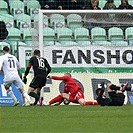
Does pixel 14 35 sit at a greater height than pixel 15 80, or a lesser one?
greater

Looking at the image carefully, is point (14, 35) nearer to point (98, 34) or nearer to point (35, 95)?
point (98, 34)

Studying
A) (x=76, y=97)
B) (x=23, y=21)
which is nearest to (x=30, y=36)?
(x=23, y=21)

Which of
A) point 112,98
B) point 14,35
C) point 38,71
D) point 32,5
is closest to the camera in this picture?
point 112,98

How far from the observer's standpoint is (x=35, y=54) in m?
21.7

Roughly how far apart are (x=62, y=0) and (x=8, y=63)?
722 cm

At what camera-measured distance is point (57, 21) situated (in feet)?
78.1

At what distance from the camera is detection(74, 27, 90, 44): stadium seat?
23.8 metres

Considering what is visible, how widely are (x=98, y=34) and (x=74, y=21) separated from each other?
947 millimetres

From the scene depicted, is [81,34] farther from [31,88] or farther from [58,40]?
[31,88]

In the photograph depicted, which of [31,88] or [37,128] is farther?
[31,88]

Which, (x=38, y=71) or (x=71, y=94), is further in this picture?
(x=71, y=94)

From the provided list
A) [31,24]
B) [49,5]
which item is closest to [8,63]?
[31,24]

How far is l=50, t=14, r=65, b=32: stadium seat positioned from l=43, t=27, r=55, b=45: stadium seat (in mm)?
193

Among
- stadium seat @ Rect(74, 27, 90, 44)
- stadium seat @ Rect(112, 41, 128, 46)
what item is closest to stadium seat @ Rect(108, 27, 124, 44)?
stadium seat @ Rect(112, 41, 128, 46)
